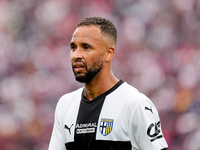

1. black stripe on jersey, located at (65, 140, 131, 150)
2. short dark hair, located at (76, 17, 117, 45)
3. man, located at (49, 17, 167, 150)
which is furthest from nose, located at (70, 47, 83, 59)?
black stripe on jersey, located at (65, 140, 131, 150)

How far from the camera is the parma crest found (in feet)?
9.48

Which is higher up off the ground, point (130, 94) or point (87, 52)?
point (87, 52)

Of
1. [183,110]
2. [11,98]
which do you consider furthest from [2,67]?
[183,110]

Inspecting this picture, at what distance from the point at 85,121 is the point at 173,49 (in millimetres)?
4843

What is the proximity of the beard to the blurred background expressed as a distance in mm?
4204

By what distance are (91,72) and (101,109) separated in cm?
27

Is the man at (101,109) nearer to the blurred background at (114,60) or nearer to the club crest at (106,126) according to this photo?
the club crest at (106,126)

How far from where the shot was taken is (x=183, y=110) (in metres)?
7.33

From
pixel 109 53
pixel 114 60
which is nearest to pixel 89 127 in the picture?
pixel 109 53

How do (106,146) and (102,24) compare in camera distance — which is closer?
(106,146)

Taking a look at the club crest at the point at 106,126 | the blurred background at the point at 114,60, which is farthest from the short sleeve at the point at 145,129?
the blurred background at the point at 114,60

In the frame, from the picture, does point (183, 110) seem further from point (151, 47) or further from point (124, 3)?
point (124, 3)

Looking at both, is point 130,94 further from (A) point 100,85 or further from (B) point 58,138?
(B) point 58,138

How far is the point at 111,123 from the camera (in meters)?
2.89
